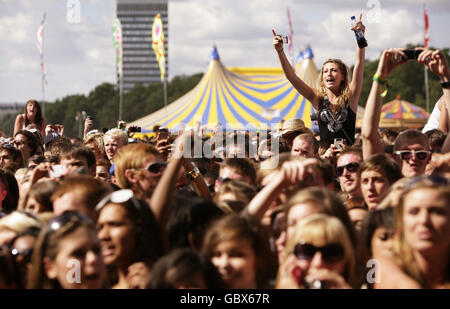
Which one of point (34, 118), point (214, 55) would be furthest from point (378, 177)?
point (214, 55)

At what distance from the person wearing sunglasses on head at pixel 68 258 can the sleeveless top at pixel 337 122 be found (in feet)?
12.9

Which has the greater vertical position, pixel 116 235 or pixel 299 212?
pixel 299 212

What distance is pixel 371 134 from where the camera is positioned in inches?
227

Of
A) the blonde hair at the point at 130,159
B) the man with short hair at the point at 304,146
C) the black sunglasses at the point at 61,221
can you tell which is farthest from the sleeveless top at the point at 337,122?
the black sunglasses at the point at 61,221

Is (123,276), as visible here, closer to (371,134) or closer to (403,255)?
(403,255)

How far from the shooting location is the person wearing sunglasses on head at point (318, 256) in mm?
3654

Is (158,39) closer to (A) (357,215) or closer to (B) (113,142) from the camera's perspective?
(B) (113,142)

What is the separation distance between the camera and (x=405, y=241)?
3.77 m

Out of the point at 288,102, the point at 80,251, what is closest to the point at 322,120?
the point at 80,251

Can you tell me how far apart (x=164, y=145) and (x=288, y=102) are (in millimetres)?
20116

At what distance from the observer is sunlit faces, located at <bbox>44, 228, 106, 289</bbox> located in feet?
11.8

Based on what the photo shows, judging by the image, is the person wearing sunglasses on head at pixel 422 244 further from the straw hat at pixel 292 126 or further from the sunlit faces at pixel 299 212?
the straw hat at pixel 292 126

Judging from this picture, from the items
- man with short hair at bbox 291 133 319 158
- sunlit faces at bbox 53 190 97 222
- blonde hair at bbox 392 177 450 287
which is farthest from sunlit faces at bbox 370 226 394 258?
man with short hair at bbox 291 133 319 158

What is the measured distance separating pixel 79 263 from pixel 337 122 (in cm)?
A: 415
